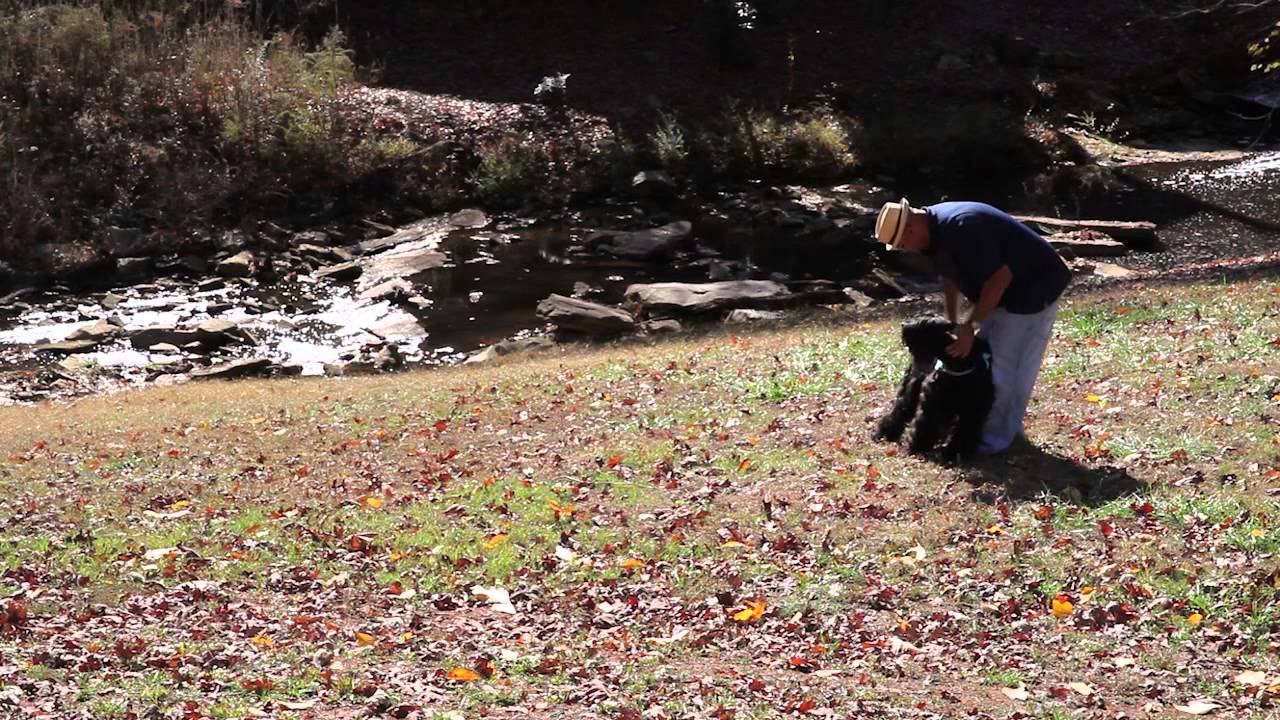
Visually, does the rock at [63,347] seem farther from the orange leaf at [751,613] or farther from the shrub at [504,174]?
the orange leaf at [751,613]

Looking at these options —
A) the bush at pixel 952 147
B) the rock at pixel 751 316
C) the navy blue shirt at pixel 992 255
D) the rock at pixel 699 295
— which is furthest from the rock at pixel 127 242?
the navy blue shirt at pixel 992 255

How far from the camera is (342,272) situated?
77.6ft

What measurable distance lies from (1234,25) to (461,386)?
88.9 ft

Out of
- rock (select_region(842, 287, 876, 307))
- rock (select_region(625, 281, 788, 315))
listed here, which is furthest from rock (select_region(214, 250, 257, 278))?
rock (select_region(842, 287, 876, 307))

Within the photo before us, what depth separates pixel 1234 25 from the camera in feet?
113

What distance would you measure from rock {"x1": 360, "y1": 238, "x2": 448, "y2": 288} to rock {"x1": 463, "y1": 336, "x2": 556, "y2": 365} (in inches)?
179

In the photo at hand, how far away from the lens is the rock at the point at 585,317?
1981 centimetres

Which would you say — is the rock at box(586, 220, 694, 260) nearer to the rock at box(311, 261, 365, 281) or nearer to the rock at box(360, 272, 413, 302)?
the rock at box(360, 272, 413, 302)

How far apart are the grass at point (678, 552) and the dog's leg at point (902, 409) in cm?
14

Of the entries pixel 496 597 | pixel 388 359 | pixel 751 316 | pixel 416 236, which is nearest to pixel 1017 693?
pixel 496 597

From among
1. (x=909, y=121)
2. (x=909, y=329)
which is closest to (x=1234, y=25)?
(x=909, y=121)

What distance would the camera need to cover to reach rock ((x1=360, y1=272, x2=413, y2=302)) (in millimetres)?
22250

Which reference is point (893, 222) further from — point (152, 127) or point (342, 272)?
point (152, 127)

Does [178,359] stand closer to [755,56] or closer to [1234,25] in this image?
[755,56]
